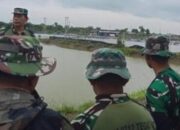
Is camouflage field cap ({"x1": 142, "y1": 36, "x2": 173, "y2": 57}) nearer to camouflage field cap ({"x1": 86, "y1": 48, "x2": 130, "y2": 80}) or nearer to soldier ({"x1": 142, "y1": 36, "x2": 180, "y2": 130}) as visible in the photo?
soldier ({"x1": 142, "y1": 36, "x2": 180, "y2": 130})

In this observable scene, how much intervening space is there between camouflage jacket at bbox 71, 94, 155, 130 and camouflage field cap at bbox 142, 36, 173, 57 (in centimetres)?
101

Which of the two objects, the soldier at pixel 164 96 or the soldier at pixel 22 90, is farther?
the soldier at pixel 164 96

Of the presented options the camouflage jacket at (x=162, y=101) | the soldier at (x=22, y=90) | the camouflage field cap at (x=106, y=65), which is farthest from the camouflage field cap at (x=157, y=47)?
the soldier at (x=22, y=90)

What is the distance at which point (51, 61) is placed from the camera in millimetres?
2613

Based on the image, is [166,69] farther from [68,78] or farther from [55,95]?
[68,78]

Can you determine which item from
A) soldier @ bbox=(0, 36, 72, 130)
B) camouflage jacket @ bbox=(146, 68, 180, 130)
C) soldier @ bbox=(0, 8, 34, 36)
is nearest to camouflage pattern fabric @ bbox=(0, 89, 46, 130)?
soldier @ bbox=(0, 36, 72, 130)

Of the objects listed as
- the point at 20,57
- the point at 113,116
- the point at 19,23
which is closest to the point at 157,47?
the point at 113,116

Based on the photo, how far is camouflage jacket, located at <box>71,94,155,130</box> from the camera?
8.43 feet

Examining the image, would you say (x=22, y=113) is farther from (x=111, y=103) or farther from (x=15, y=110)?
(x=111, y=103)

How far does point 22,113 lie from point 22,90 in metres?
0.11

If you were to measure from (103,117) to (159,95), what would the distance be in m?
0.92

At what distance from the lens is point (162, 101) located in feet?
11.1

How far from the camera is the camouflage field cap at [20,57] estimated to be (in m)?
2.25

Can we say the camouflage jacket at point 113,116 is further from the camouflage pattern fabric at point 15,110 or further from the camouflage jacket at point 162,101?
the camouflage jacket at point 162,101
